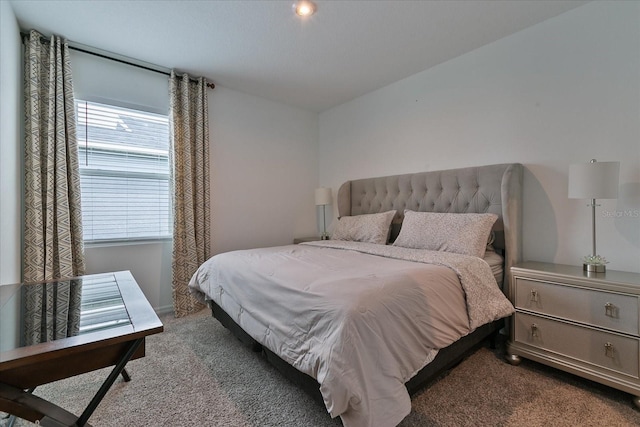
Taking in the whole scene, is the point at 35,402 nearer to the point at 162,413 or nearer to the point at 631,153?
the point at 162,413

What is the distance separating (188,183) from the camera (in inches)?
124

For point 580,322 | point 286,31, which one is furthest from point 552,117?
point 286,31

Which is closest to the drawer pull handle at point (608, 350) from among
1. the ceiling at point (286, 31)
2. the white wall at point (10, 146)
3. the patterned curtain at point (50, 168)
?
the ceiling at point (286, 31)

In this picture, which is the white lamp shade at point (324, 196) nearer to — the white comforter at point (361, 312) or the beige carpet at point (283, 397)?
the white comforter at point (361, 312)

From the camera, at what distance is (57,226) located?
2.50m

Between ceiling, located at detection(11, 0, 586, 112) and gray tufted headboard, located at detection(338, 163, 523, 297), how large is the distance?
1.15 m

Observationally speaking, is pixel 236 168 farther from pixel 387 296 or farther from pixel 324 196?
pixel 387 296

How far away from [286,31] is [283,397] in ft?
8.86

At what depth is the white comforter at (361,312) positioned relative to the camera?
1.18 m

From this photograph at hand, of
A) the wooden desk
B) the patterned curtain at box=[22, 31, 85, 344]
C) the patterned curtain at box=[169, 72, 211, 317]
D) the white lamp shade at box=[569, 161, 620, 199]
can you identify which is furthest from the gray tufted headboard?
the patterned curtain at box=[22, 31, 85, 344]

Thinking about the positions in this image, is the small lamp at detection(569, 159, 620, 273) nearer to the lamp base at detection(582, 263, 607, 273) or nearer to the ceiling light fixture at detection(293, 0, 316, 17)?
the lamp base at detection(582, 263, 607, 273)

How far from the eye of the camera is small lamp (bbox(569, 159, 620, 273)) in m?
1.79

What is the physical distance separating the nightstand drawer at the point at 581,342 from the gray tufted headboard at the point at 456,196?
260 mm

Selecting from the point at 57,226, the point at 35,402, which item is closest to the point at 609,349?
the point at 35,402
